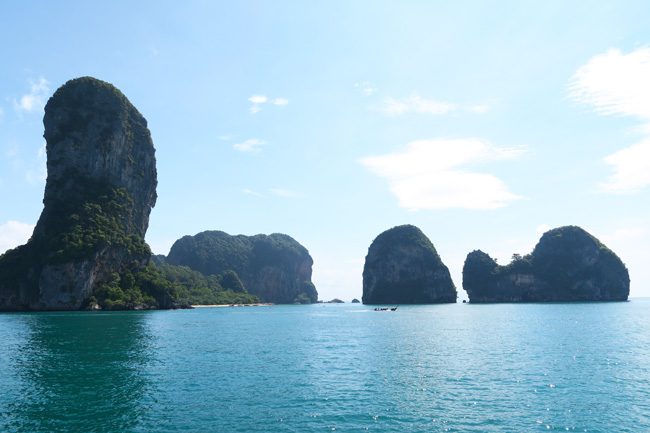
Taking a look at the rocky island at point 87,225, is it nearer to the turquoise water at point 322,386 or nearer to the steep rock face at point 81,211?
the steep rock face at point 81,211

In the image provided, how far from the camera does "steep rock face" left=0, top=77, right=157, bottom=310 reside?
487 ft

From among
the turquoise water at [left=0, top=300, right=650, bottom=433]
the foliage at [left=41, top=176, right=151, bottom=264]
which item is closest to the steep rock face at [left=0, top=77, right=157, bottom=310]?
the foliage at [left=41, top=176, right=151, bottom=264]

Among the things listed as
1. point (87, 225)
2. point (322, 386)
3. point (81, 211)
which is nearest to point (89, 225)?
point (87, 225)

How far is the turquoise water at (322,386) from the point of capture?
27.6m

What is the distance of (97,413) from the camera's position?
29031mm

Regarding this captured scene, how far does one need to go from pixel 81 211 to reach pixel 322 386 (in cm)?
15530

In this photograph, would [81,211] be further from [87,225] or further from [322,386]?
[322,386]

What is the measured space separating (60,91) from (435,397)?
20241 cm

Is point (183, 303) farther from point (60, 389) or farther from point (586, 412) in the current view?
point (586, 412)

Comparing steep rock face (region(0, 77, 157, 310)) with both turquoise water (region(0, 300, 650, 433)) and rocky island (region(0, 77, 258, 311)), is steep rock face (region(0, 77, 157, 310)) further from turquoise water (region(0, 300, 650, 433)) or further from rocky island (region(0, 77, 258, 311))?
turquoise water (region(0, 300, 650, 433))

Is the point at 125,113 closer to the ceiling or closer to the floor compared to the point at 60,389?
closer to the ceiling

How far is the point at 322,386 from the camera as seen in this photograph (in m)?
36.7

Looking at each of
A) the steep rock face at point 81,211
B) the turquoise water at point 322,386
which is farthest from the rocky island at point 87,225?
the turquoise water at point 322,386

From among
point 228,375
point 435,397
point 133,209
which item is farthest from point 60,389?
point 133,209
